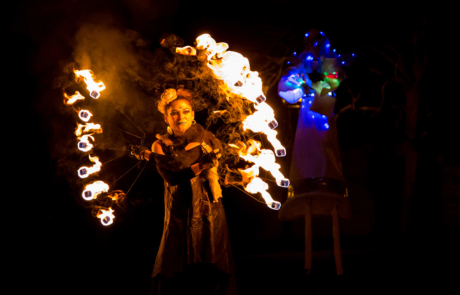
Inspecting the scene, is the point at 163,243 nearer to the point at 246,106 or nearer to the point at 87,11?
the point at 246,106

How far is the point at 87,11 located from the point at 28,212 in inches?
113

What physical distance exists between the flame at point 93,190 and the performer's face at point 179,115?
38.7 inches

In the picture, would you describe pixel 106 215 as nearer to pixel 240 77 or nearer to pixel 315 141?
pixel 240 77

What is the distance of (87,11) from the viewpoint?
6.08 m

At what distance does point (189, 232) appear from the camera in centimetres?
482

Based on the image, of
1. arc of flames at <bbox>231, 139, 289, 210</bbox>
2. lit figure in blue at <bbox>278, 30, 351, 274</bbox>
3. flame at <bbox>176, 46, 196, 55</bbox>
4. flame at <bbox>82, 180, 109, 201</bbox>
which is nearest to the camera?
flame at <bbox>82, 180, 109, 201</bbox>

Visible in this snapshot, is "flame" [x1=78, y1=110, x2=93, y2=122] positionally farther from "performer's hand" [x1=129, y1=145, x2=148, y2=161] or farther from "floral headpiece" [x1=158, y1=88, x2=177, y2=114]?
"floral headpiece" [x1=158, y1=88, x2=177, y2=114]

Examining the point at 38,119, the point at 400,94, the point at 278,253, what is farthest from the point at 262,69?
the point at 38,119

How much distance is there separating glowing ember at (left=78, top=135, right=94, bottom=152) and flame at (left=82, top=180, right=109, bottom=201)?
0.37 metres

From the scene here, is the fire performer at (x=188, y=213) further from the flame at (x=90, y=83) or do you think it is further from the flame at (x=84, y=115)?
the flame at (x=90, y=83)

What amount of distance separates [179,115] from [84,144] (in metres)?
1.05

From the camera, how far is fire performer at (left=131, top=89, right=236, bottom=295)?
15.6 feet

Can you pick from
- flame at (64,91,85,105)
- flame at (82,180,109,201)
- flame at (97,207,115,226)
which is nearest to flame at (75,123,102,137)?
flame at (64,91,85,105)

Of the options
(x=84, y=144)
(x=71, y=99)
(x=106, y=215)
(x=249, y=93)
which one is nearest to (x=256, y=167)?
(x=249, y=93)
